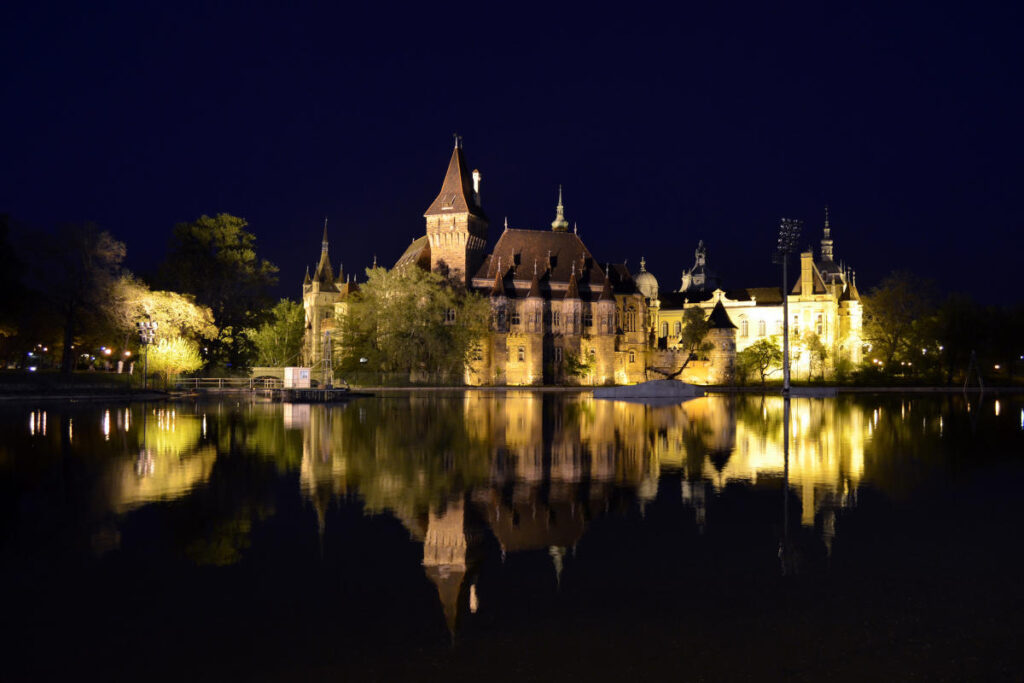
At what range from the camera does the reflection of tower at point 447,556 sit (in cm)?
789

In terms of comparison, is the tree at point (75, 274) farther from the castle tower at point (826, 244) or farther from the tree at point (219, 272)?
the castle tower at point (826, 244)

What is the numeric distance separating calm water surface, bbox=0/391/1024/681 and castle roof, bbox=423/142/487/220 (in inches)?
2700

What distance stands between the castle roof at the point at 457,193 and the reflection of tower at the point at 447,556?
75791 millimetres

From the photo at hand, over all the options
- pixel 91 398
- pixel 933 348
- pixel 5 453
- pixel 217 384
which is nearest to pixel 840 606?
pixel 5 453

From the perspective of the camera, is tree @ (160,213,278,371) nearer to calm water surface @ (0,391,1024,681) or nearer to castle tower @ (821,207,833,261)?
calm water surface @ (0,391,1024,681)

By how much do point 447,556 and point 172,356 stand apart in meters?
49.7

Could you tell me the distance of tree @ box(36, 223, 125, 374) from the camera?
166 feet

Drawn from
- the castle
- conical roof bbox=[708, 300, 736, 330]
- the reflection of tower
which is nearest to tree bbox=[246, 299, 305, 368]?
the castle

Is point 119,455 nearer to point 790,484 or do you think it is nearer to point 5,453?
point 5,453

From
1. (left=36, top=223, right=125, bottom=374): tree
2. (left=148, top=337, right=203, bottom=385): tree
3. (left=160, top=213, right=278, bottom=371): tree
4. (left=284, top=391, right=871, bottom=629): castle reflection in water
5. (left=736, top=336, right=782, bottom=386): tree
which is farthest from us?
(left=736, top=336, right=782, bottom=386): tree

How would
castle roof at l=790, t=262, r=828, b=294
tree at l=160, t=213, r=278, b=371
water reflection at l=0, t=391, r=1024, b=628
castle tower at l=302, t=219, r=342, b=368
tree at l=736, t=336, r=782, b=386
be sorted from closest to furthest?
1. water reflection at l=0, t=391, r=1024, b=628
2. tree at l=160, t=213, r=278, b=371
3. tree at l=736, t=336, r=782, b=386
4. castle tower at l=302, t=219, r=342, b=368
5. castle roof at l=790, t=262, r=828, b=294

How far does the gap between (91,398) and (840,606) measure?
152 ft

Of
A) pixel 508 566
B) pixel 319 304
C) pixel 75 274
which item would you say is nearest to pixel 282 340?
pixel 319 304

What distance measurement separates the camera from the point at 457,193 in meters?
87.1
